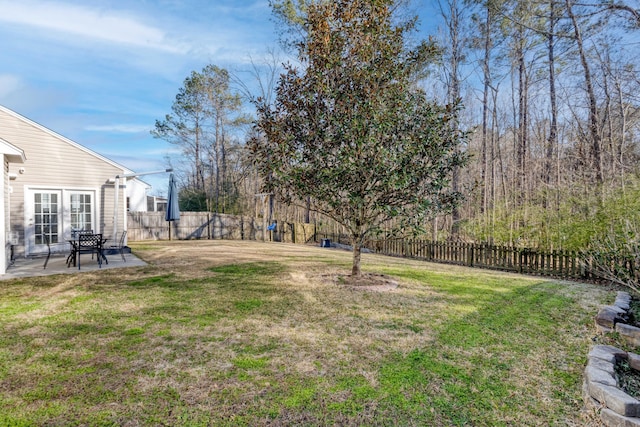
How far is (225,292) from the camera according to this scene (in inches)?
203

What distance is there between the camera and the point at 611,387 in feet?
7.18

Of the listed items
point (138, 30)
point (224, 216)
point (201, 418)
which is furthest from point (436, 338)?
point (224, 216)

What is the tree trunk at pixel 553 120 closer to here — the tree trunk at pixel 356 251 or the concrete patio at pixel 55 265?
the tree trunk at pixel 356 251

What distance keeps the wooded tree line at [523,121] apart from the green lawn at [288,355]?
213cm

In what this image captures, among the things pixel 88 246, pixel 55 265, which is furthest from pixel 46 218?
pixel 88 246

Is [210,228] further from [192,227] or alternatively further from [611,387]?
[611,387]

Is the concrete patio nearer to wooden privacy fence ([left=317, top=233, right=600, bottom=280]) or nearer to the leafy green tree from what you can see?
the leafy green tree

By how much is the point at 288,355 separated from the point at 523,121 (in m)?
14.4

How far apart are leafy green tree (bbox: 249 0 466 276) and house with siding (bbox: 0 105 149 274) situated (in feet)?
21.5

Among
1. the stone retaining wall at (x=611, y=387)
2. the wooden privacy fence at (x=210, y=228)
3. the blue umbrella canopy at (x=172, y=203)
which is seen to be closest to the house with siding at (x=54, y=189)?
the blue umbrella canopy at (x=172, y=203)

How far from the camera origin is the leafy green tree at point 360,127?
5.20 meters

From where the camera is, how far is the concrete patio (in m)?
6.27

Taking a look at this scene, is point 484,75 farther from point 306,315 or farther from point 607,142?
point 306,315

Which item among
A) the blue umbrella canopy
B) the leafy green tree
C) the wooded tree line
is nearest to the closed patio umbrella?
the blue umbrella canopy
